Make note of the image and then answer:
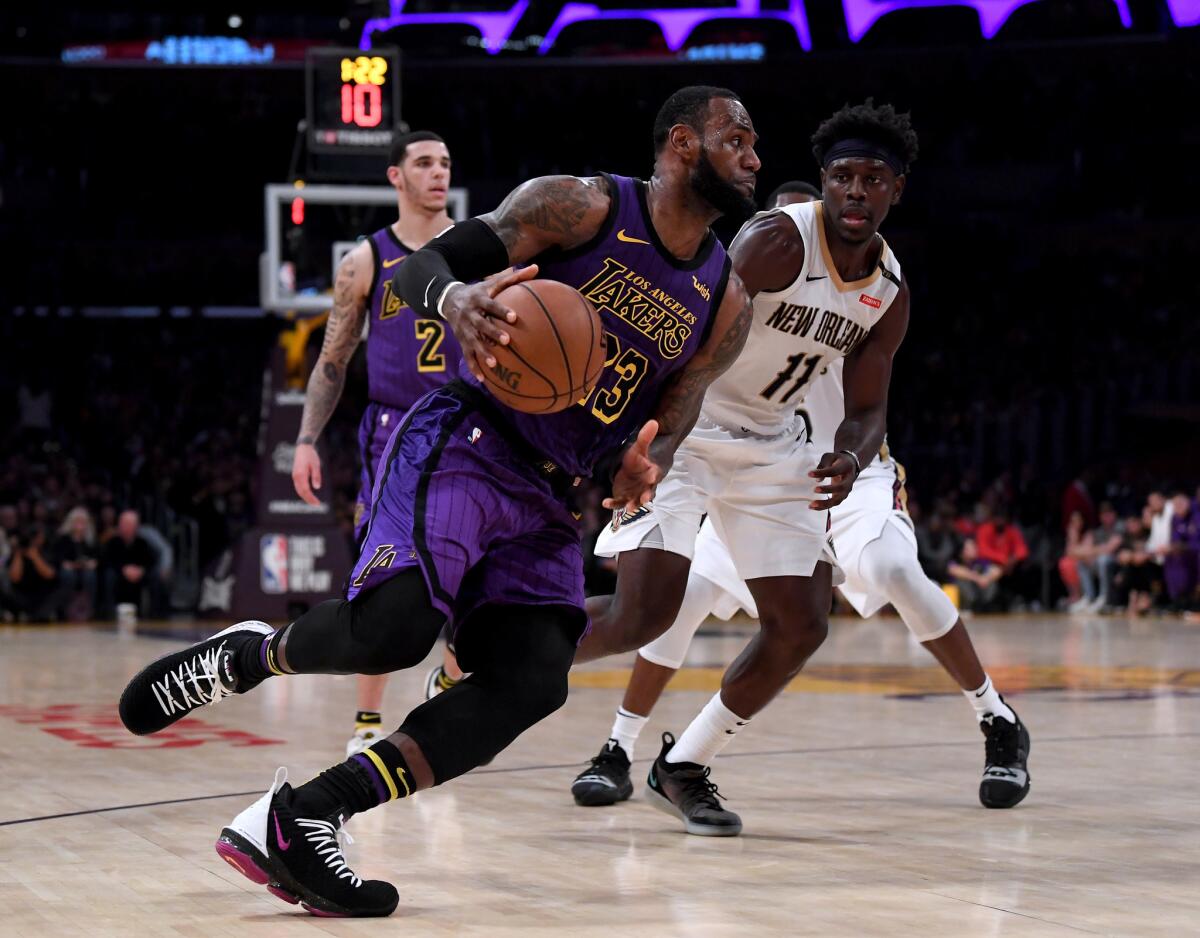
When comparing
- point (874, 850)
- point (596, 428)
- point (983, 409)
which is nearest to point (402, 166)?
point (596, 428)

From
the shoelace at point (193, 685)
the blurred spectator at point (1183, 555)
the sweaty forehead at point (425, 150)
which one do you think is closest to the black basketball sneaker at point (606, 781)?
the shoelace at point (193, 685)

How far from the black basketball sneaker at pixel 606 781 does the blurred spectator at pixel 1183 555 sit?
13.3 m

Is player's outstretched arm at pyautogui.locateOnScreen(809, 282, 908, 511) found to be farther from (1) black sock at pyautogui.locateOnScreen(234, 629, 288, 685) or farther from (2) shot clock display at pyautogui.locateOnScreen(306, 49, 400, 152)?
(2) shot clock display at pyautogui.locateOnScreen(306, 49, 400, 152)

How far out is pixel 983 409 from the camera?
2345 centimetres

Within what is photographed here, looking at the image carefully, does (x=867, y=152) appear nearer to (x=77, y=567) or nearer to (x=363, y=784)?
(x=363, y=784)

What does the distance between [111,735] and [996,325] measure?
2215 cm

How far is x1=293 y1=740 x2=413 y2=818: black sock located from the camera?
357 centimetres

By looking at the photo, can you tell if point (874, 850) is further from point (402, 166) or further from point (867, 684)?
point (867, 684)

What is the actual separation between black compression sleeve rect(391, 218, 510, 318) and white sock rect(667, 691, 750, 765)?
1.82m

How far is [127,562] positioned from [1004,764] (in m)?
Result: 12.4

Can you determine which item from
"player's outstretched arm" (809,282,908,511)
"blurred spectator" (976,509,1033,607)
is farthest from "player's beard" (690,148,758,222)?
"blurred spectator" (976,509,1033,607)

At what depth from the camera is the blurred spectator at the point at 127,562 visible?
16031 mm

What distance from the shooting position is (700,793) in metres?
4.85

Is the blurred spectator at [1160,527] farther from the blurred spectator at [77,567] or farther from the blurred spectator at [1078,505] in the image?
the blurred spectator at [77,567]
